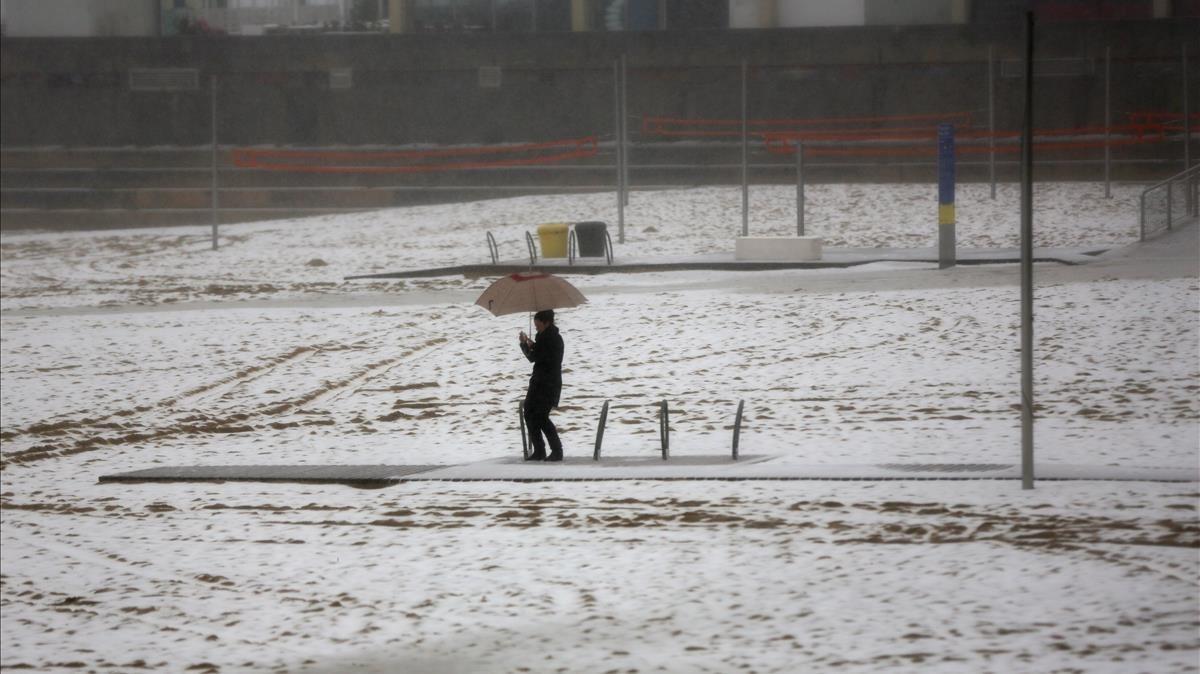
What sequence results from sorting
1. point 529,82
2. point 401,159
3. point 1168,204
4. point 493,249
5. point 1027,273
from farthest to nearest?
point 401,159, point 529,82, point 493,249, point 1168,204, point 1027,273

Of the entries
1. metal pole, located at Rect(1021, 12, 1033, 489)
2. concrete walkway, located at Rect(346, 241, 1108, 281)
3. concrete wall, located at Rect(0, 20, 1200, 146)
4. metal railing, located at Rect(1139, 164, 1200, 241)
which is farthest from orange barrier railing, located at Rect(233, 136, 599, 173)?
metal pole, located at Rect(1021, 12, 1033, 489)

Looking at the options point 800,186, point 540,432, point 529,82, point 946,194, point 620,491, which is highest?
point 529,82

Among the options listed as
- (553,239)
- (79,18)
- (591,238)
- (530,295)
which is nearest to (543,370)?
(530,295)

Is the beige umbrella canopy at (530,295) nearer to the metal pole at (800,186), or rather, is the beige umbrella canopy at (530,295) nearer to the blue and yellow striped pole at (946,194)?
the blue and yellow striped pole at (946,194)

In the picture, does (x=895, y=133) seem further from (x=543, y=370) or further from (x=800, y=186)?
(x=543, y=370)

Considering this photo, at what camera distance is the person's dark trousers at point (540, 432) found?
508 inches

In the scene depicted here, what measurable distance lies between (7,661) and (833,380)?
30.8 ft

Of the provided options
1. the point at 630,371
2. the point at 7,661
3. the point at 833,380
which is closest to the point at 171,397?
the point at 630,371

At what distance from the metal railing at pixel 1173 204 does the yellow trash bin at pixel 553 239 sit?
9162 mm

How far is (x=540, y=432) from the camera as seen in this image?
13102 millimetres

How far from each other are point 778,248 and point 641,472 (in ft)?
47.4

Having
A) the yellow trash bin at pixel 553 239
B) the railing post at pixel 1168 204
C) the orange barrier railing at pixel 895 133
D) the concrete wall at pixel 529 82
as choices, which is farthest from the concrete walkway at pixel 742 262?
the concrete wall at pixel 529 82

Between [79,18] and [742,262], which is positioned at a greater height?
[79,18]

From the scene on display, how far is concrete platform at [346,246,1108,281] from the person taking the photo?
985 inches
